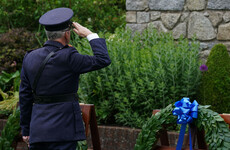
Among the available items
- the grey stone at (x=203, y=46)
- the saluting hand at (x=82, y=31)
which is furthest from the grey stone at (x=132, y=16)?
the saluting hand at (x=82, y=31)

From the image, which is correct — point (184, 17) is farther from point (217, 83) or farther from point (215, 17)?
point (217, 83)

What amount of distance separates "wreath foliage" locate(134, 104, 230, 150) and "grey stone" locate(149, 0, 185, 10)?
3.27m

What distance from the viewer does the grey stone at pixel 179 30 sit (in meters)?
6.29

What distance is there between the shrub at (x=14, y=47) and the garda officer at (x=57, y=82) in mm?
4257

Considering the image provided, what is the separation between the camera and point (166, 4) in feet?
21.0

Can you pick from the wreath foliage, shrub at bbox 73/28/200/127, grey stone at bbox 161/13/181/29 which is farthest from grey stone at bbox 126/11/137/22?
the wreath foliage

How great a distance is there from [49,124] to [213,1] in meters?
3.85

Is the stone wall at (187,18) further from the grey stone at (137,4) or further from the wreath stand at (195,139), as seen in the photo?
the wreath stand at (195,139)

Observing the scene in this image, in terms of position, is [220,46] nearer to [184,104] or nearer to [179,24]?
[179,24]

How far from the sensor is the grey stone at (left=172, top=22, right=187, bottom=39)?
20.6 feet

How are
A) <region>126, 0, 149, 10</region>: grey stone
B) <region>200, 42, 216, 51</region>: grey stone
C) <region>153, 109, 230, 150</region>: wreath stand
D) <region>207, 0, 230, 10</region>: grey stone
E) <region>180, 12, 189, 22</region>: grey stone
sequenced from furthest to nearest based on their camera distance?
<region>126, 0, 149, 10</region>: grey stone
<region>180, 12, 189, 22</region>: grey stone
<region>200, 42, 216, 51</region>: grey stone
<region>207, 0, 230, 10</region>: grey stone
<region>153, 109, 230, 150</region>: wreath stand

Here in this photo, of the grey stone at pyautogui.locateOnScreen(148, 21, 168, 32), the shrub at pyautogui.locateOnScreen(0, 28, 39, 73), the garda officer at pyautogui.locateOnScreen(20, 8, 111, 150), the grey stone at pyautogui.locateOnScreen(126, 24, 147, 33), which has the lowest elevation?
the shrub at pyautogui.locateOnScreen(0, 28, 39, 73)

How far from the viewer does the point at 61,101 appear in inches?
121

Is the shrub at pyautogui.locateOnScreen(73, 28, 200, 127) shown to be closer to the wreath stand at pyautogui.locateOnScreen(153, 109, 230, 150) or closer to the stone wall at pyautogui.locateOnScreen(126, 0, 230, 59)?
the stone wall at pyautogui.locateOnScreen(126, 0, 230, 59)
